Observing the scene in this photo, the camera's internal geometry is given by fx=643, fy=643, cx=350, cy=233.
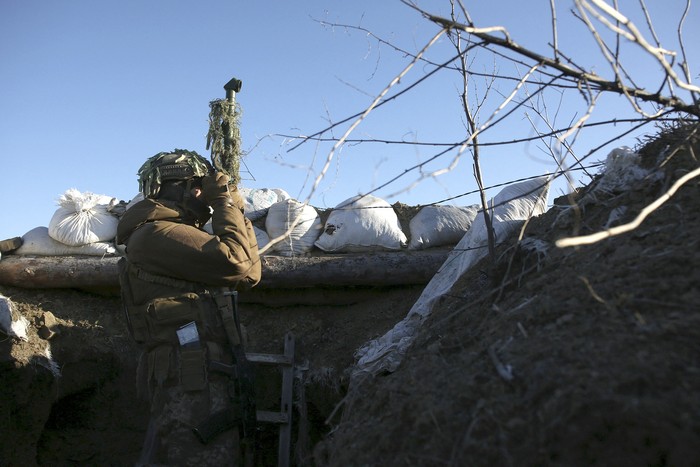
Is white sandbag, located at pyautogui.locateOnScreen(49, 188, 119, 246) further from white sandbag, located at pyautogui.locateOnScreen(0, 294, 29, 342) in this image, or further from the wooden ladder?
the wooden ladder

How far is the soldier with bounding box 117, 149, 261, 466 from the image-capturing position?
3225 mm

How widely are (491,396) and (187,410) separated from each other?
2.04 meters

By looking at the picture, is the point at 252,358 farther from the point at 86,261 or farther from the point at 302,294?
the point at 86,261

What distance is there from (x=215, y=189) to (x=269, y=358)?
1387 mm

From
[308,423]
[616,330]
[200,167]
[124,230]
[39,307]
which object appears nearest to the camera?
[616,330]

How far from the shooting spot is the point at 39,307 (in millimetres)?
4836

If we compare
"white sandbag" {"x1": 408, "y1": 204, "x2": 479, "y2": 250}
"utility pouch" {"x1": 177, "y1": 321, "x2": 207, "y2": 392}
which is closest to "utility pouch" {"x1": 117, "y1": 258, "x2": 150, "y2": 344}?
"utility pouch" {"x1": 177, "y1": 321, "x2": 207, "y2": 392}

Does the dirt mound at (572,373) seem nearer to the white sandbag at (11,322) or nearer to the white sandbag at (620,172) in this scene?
the white sandbag at (620,172)

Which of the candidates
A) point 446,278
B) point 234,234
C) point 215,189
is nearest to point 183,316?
point 234,234

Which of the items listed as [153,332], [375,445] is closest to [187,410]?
[153,332]

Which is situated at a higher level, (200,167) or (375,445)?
(200,167)

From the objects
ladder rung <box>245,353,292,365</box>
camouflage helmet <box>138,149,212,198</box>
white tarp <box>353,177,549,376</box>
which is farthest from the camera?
ladder rung <box>245,353,292,365</box>

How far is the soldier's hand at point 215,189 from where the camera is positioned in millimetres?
3555

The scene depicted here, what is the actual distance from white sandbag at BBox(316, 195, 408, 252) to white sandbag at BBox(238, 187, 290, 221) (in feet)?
2.13
